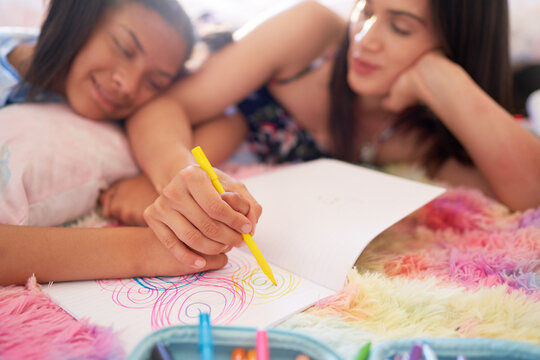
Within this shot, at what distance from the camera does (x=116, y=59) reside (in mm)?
751

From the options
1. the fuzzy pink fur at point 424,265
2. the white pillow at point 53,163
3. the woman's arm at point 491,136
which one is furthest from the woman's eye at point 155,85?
the woman's arm at point 491,136

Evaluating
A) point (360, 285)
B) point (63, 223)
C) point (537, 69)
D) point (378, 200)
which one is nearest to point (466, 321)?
point (360, 285)

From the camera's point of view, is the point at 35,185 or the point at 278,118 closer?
the point at 35,185

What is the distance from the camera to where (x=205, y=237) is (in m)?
0.46

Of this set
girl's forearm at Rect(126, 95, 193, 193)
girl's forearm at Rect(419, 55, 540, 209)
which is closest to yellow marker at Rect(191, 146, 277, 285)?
girl's forearm at Rect(126, 95, 193, 193)

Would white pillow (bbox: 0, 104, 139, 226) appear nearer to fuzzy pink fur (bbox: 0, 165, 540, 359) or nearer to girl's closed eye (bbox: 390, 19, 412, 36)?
fuzzy pink fur (bbox: 0, 165, 540, 359)

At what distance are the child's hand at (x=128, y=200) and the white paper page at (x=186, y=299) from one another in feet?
0.54

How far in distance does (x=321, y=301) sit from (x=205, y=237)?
0.48 feet

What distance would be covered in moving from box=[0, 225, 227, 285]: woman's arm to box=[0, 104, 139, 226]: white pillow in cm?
8

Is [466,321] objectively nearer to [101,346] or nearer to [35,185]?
[101,346]

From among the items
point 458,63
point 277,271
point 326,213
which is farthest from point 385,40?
point 277,271

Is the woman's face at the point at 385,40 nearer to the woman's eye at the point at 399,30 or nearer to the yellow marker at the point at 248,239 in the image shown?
the woman's eye at the point at 399,30

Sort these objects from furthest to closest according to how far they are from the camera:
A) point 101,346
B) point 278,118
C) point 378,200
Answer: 1. point 278,118
2. point 378,200
3. point 101,346

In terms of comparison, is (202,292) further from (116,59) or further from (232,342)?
A: (116,59)
